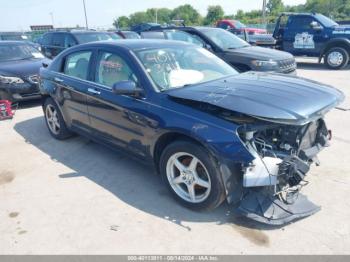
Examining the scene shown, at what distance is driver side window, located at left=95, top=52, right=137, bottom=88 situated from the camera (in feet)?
12.1

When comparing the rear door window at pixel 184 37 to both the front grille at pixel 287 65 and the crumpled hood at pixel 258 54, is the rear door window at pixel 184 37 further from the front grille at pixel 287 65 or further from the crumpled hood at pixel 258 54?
the front grille at pixel 287 65

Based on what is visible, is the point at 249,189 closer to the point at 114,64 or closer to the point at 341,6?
the point at 114,64

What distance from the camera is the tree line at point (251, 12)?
58.8 m

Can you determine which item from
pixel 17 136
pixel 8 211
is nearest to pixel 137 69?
pixel 8 211

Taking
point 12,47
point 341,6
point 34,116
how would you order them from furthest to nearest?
point 341,6 < point 12,47 < point 34,116

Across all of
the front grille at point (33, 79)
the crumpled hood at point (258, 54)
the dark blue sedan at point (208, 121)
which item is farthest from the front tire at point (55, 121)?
the crumpled hood at point (258, 54)

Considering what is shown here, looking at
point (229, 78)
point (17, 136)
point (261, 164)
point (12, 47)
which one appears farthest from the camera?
point (12, 47)

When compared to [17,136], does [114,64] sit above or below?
above

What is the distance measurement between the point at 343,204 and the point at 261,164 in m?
1.20

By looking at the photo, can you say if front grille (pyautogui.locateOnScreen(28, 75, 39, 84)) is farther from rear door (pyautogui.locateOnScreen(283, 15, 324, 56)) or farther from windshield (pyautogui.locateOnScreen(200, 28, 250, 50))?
rear door (pyautogui.locateOnScreen(283, 15, 324, 56))

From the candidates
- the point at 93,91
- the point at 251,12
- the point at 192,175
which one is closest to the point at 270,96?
the point at 192,175

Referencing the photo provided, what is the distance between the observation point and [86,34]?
35.3 ft

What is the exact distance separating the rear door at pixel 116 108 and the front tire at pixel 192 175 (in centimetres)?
42

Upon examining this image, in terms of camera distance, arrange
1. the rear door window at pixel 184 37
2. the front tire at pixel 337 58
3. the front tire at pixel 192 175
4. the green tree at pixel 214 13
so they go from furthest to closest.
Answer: the green tree at pixel 214 13 < the front tire at pixel 337 58 < the rear door window at pixel 184 37 < the front tire at pixel 192 175
